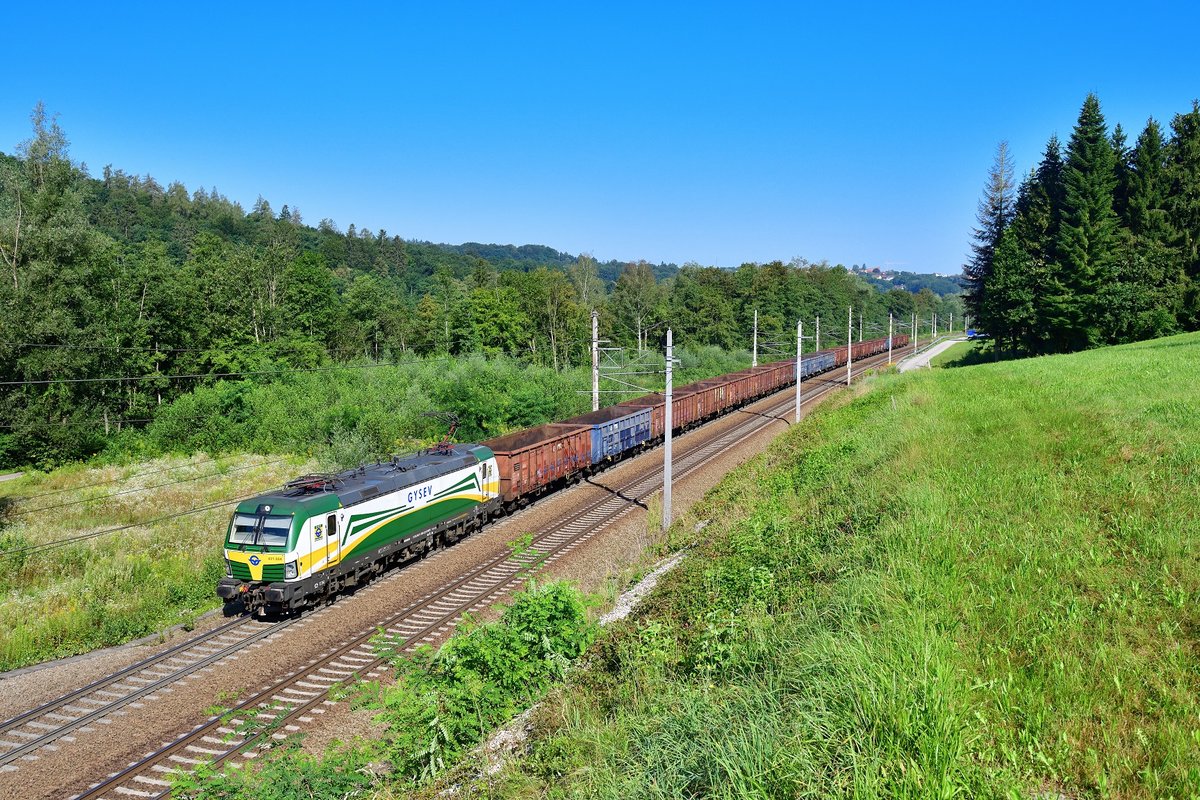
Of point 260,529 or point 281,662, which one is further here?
point 260,529

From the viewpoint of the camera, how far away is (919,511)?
11781 mm

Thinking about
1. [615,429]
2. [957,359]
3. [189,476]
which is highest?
[957,359]

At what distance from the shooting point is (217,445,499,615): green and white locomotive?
17375mm

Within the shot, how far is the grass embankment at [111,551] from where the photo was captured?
17781 mm

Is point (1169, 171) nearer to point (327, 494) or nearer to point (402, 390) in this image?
point (402, 390)

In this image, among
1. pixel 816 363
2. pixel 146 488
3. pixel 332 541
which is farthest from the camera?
pixel 816 363

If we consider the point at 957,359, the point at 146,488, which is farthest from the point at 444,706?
the point at 957,359

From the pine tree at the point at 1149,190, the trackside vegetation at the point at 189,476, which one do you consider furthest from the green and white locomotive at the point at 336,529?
the pine tree at the point at 1149,190

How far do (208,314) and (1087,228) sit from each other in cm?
6937

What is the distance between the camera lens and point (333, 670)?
1541cm

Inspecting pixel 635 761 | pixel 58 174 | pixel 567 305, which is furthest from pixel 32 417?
pixel 567 305

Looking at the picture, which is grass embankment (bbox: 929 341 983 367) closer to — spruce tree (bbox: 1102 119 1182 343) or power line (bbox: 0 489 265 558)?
spruce tree (bbox: 1102 119 1182 343)

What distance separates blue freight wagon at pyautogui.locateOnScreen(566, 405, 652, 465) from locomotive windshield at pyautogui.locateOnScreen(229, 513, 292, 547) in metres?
16.9

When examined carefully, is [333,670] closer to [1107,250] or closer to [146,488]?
[146,488]
